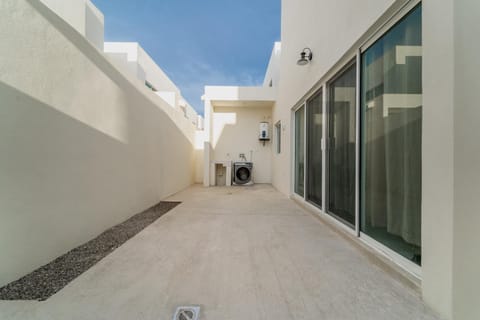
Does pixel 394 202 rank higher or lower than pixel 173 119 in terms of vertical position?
lower

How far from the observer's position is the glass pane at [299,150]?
12.8 ft

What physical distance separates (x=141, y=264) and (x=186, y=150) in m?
5.14

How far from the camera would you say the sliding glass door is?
390 cm

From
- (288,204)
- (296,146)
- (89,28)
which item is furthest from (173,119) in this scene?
(288,204)

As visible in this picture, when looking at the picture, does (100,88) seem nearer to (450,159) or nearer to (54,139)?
(54,139)

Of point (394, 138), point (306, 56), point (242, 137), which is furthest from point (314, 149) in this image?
point (242, 137)

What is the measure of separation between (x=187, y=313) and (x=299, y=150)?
354 cm

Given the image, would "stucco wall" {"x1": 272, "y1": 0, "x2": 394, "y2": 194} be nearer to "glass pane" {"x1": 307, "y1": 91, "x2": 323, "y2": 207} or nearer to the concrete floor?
"glass pane" {"x1": 307, "y1": 91, "x2": 323, "y2": 207}

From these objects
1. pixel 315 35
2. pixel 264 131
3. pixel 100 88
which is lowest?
pixel 100 88

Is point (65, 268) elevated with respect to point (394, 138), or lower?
lower

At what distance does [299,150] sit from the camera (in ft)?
13.7

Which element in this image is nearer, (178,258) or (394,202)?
(394,202)

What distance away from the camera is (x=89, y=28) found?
3.88m

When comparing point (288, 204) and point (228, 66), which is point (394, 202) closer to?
point (288, 204)
